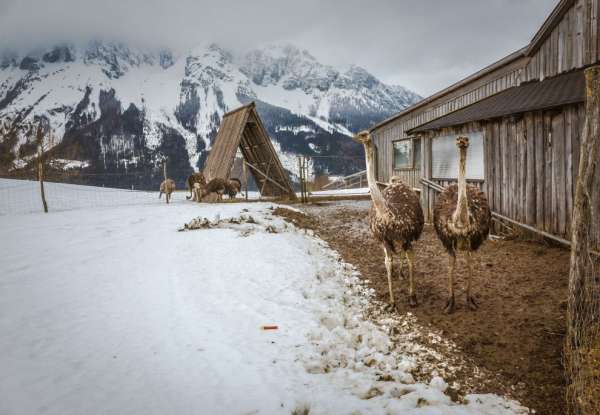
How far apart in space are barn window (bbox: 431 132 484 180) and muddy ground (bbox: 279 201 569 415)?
2.42 m

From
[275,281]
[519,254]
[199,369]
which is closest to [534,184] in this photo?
[519,254]

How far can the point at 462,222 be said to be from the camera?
15.0 feet

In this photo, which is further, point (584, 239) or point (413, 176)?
point (413, 176)

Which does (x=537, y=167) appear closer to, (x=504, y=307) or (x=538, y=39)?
(x=538, y=39)

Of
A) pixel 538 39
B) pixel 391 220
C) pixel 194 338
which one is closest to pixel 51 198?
pixel 194 338

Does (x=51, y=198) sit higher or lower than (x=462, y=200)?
higher

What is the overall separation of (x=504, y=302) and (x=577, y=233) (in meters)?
2.22

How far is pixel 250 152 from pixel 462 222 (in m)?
17.6

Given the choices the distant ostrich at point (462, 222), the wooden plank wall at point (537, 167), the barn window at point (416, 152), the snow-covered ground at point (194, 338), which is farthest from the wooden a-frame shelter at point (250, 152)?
the distant ostrich at point (462, 222)

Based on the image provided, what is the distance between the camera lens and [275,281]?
5496mm

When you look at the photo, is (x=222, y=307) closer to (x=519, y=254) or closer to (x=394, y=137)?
(x=519, y=254)

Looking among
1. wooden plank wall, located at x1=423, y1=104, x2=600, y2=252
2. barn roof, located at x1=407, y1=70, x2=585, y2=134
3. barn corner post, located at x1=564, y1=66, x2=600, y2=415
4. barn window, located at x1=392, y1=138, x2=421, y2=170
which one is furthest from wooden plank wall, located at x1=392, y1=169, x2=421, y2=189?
barn corner post, located at x1=564, y1=66, x2=600, y2=415

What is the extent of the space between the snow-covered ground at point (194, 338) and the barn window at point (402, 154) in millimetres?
9482

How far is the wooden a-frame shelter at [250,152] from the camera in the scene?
55.9 feet
